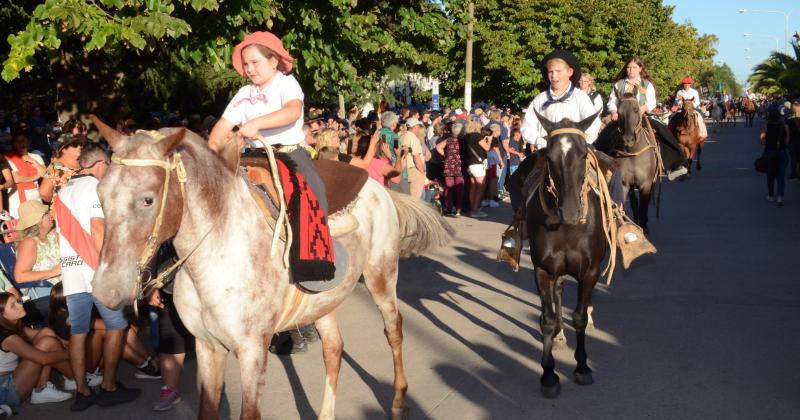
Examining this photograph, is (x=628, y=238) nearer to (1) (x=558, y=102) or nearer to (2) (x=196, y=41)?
(1) (x=558, y=102)

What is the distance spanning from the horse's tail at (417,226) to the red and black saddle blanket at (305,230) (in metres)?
1.49

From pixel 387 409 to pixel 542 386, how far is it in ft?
4.01

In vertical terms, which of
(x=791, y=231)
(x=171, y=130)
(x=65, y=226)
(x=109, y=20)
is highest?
(x=109, y=20)

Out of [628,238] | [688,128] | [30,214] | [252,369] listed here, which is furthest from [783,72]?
[252,369]

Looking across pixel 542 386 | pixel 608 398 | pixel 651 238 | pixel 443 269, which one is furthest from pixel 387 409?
pixel 651 238

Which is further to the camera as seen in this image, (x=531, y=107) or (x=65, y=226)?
(x=531, y=107)

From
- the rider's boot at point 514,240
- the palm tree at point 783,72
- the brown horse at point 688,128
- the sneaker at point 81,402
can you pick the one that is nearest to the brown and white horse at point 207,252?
the sneaker at point 81,402

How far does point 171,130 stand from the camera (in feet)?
12.8

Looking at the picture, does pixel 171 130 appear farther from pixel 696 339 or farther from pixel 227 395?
pixel 696 339

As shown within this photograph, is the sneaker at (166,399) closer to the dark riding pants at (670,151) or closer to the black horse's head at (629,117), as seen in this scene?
the black horse's head at (629,117)

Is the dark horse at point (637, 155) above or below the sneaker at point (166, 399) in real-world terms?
above

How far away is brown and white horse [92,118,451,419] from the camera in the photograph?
349 centimetres

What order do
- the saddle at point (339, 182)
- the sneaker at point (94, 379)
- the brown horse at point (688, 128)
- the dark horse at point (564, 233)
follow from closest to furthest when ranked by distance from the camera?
the saddle at point (339, 182)
the dark horse at point (564, 233)
the sneaker at point (94, 379)
the brown horse at point (688, 128)

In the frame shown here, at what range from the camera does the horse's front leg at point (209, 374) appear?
→ 4449mm
